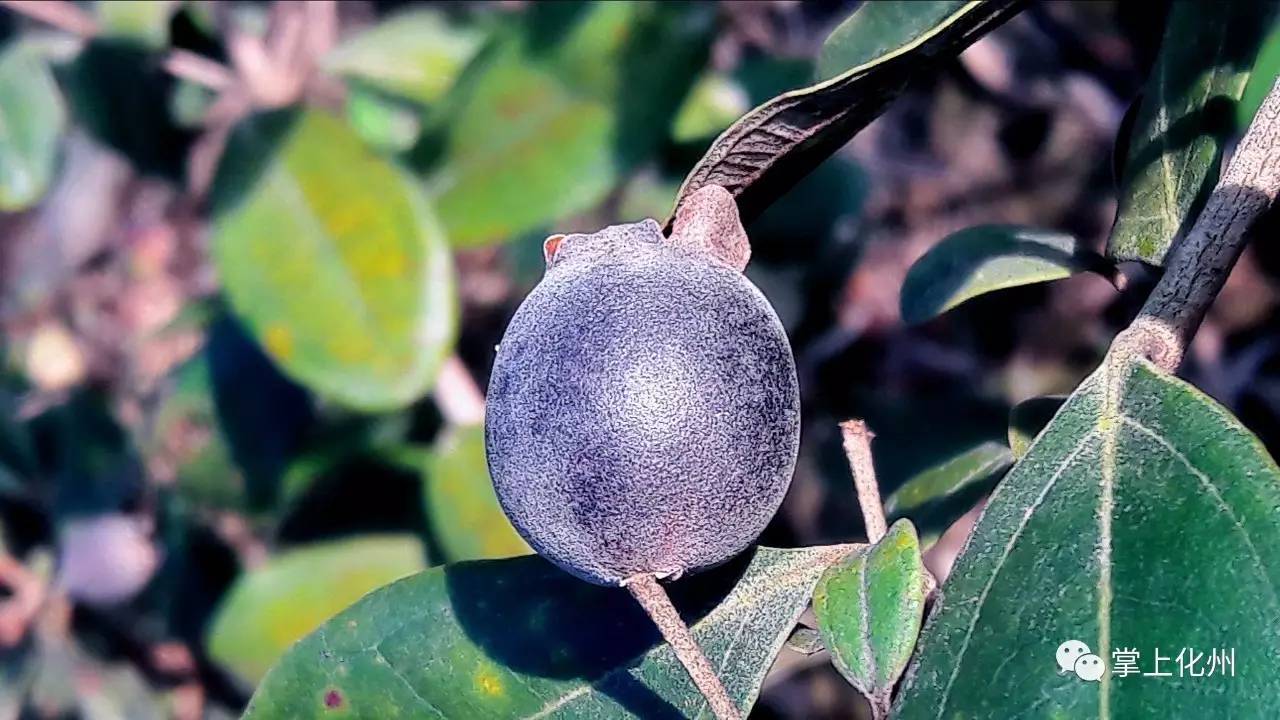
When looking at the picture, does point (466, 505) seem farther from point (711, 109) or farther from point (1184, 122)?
point (1184, 122)

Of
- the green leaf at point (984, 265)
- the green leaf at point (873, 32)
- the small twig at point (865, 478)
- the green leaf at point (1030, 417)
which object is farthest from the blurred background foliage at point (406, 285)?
the small twig at point (865, 478)

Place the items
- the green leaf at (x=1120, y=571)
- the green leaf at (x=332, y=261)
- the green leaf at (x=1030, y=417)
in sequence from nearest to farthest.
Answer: the green leaf at (x=1120, y=571)
the green leaf at (x=1030, y=417)
the green leaf at (x=332, y=261)

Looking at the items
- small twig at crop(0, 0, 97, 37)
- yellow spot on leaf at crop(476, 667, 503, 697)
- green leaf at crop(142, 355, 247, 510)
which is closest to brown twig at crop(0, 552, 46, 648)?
green leaf at crop(142, 355, 247, 510)

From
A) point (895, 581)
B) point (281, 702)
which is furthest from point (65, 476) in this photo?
point (895, 581)

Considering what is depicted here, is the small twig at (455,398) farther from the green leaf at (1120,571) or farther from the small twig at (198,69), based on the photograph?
the green leaf at (1120,571)

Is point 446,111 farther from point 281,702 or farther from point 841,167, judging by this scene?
point 281,702

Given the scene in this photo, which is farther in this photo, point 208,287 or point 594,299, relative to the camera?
point 208,287
